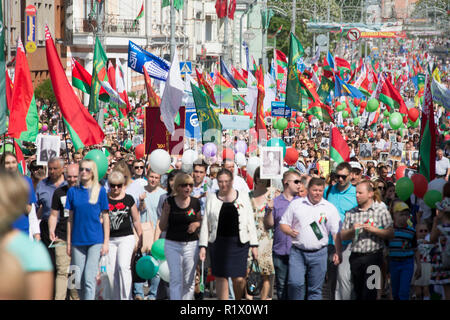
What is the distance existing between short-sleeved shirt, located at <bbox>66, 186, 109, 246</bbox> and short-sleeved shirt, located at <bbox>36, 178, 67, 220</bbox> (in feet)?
2.49

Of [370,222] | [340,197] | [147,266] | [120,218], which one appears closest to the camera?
[370,222]

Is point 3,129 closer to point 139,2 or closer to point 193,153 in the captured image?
point 193,153

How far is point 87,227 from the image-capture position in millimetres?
8008

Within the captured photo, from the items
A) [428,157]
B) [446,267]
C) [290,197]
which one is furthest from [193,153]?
[446,267]

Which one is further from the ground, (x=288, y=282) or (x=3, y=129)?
(x=3, y=129)

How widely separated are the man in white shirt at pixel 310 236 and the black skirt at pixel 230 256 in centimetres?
42

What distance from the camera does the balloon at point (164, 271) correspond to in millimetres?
8734

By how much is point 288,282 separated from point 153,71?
32.0 feet

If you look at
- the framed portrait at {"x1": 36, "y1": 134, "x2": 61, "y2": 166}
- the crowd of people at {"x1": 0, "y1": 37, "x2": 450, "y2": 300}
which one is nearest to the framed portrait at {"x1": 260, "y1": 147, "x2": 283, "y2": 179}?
the crowd of people at {"x1": 0, "y1": 37, "x2": 450, "y2": 300}

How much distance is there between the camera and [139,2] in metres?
56.2

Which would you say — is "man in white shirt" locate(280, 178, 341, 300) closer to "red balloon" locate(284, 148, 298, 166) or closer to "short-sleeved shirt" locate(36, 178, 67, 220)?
"short-sleeved shirt" locate(36, 178, 67, 220)

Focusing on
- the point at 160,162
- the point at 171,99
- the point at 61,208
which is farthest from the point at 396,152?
the point at 61,208

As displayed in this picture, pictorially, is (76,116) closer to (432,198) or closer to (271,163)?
(271,163)

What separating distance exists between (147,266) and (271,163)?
153 centimetres
